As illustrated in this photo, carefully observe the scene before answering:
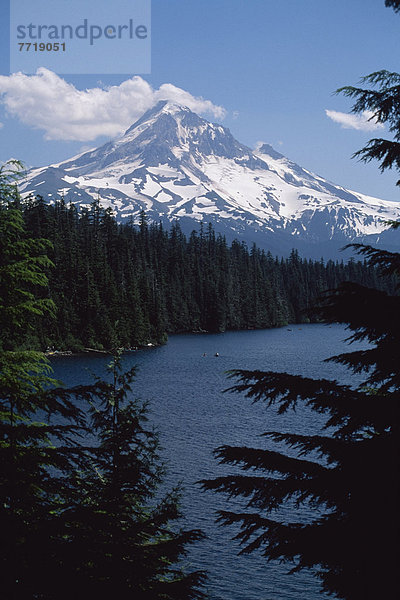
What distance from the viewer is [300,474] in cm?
520

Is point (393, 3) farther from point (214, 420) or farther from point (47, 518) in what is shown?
point (214, 420)

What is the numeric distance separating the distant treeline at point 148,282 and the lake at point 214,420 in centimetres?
734

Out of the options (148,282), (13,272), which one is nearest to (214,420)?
(13,272)

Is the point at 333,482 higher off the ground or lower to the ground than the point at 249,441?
higher

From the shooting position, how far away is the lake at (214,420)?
19453 millimetres

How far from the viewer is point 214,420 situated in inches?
1574

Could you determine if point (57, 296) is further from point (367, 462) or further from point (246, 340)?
point (367, 462)

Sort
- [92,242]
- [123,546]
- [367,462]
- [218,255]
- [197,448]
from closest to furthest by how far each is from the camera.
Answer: [367,462]
[123,546]
[197,448]
[92,242]
[218,255]

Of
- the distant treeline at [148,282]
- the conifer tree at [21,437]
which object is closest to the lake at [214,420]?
the conifer tree at [21,437]

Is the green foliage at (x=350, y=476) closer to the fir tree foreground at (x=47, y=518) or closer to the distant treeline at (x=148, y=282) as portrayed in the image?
the fir tree foreground at (x=47, y=518)

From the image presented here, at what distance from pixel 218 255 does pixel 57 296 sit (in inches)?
3004

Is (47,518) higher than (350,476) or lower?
lower

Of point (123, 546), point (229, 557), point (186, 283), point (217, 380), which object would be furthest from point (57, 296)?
point (123, 546)

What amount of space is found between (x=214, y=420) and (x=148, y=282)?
232ft
